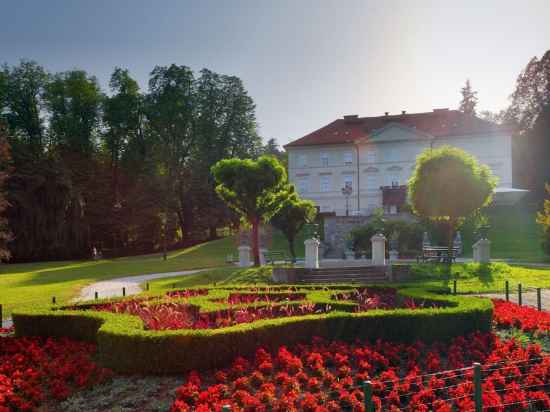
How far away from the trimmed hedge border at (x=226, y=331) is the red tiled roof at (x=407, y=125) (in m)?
40.2

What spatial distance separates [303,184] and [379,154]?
8.54m

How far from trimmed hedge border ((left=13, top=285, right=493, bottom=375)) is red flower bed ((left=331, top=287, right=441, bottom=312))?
0.95ft

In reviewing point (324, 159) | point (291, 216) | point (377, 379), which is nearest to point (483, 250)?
point (291, 216)

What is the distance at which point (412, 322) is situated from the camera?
8453 mm

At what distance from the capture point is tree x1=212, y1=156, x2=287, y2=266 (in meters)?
24.4

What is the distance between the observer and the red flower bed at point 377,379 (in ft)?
19.0

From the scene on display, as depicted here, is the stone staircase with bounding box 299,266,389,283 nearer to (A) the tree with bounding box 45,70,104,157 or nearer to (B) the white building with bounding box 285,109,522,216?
(B) the white building with bounding box 285,109,522,216

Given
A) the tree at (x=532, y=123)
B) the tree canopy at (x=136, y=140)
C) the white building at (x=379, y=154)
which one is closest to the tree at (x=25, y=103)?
the tree canopy at (x=136, y=140)

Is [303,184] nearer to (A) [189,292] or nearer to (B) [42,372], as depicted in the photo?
(A) [189,292]

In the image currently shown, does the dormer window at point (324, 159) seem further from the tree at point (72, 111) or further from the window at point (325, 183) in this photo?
the tree at point (72, 111)

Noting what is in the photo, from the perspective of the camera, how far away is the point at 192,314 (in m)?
9.92

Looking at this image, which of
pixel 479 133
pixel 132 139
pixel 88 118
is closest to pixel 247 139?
pixel 132 139

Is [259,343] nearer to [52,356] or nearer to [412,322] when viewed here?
[412,322]

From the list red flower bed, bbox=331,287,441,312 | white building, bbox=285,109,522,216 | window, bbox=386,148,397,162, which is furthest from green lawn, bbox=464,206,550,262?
red flower bed, bbox=331,287,441,312
